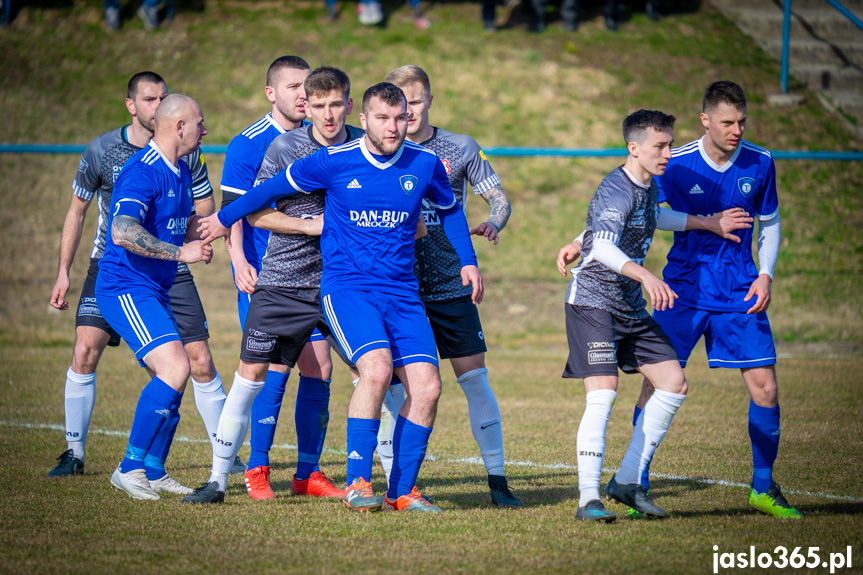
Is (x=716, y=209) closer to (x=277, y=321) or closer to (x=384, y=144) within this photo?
A: (x=384, y=144)

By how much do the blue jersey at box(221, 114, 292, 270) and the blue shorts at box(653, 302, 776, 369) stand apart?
8.26 feet

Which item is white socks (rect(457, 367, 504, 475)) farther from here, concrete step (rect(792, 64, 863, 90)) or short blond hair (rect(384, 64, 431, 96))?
concrete step (rect(792, 64, 863, 90))

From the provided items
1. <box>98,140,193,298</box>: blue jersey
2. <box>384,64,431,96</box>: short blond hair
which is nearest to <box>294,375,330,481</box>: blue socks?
<box>98,140,193,298</box>: blue jersey

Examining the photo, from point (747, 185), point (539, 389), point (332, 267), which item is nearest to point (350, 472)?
point (332, 267)

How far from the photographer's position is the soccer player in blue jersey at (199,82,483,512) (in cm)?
452

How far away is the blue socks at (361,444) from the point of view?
4.52m

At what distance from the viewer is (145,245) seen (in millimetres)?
4859

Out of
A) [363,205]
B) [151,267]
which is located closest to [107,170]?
[151,267]

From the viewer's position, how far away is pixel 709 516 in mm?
4609

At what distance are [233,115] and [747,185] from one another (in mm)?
14546

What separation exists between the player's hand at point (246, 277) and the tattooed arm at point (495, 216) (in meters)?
1.36

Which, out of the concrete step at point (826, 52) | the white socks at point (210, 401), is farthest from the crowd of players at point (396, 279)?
the concrete step at point (826, 52)

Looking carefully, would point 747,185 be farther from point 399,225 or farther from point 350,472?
point 350,472

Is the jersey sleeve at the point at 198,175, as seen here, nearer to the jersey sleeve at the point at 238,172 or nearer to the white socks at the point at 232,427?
the jersey sleeve at the point at 238,172
